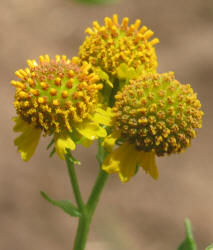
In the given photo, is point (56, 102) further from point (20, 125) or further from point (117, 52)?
point (117, 52)

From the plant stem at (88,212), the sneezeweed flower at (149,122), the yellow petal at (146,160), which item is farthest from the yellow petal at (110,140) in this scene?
the plant stem at (88,212)

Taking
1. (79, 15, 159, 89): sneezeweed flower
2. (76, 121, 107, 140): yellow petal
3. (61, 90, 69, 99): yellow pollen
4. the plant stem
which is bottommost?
the plant stem

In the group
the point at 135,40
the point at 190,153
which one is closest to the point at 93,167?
the point at 190,153

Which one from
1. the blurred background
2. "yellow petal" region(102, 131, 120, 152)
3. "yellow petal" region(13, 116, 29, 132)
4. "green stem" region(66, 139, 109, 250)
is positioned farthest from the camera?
the blurred background

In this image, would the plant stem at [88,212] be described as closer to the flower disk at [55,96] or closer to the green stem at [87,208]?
the green stem at [87,208]

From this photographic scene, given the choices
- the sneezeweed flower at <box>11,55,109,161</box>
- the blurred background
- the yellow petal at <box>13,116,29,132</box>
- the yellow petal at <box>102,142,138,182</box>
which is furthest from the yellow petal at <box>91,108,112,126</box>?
the blurred background

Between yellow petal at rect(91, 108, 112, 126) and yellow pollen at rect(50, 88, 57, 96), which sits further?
yellow petal at rect(91, 108, 112, 126)

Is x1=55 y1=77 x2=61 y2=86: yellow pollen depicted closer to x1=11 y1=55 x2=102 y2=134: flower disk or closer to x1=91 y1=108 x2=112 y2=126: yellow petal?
x1=11 y1=55 x2=102 y2=134: flower disk
